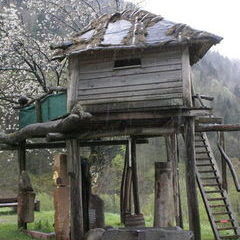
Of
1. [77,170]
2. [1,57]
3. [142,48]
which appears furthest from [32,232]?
[1,57]

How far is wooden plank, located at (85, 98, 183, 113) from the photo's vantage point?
10.6 metres

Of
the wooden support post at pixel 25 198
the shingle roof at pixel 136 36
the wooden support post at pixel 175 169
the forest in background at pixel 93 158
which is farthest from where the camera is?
the forest in background at pixel 93 158

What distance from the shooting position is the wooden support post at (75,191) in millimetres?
10883

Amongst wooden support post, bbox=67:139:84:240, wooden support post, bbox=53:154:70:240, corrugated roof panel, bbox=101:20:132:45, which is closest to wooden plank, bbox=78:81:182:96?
corrugated roof panel, bbox=101:20:132:45

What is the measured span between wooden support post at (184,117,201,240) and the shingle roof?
6.04ft

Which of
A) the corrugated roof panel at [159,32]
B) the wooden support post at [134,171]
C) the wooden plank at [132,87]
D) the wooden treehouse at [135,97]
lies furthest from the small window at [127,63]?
the wooden support post at [134,171]

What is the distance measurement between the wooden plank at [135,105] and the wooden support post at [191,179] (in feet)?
1.95

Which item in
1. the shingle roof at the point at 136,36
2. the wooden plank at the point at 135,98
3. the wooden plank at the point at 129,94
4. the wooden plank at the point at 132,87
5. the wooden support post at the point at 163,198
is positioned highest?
the shingle roof at the point at 136,36

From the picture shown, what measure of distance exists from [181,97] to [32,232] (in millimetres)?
5786

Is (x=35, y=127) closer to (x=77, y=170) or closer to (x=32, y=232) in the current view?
(x=77, y=170)

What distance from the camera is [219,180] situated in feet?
41.4

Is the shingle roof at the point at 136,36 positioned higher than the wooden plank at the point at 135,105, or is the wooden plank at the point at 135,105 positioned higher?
the shingle roof at the point at 136,36

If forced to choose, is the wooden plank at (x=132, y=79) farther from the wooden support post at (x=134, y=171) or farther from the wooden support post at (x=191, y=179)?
the wooden support post at (x=134, y=171)

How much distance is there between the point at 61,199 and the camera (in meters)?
11.6
